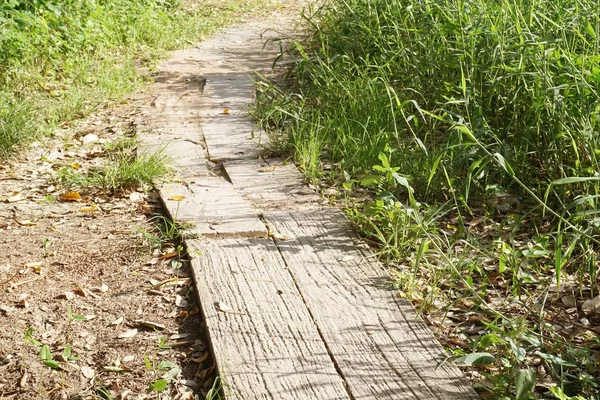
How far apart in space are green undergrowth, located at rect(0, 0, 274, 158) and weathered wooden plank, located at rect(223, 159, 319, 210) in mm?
1625

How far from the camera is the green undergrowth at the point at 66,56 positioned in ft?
20.5

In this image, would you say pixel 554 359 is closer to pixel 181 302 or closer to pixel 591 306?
pixel 591 306

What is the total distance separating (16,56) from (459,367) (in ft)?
17.3

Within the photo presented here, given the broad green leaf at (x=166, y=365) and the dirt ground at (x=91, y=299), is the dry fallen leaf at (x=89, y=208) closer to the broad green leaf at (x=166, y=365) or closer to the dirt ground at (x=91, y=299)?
the dirt ground at (x=91, y=299)

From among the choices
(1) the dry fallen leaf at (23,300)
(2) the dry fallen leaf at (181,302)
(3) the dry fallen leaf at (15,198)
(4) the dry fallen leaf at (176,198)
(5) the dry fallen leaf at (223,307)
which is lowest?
(1) the dry fallen leaf at (23,300)

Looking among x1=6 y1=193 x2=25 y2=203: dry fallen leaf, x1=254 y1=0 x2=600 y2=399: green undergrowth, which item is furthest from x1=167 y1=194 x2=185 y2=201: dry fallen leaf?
x1=6 y1=193 x2=25 y2=203: dry fallen leaf

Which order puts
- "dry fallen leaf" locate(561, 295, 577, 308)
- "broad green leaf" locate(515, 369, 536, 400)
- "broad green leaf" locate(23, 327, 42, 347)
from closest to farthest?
1. "broad green leaf" locate(515, 369, 536, 400)
2. "broad green leaf" locate(23, 327, 42, 347)
3. "dry fallen leaf" locate(561, 295, 577, 308)

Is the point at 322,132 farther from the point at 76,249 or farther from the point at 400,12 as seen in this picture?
the point at 76,249

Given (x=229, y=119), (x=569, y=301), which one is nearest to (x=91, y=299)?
(x=569, y=301)

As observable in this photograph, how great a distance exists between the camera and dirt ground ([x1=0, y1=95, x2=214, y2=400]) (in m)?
3.07

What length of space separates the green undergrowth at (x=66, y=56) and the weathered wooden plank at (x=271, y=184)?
5.33ft

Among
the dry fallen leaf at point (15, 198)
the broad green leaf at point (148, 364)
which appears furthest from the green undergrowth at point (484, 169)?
the dry fallen leaf at point (15, 198)

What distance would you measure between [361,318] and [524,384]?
0.83 metres

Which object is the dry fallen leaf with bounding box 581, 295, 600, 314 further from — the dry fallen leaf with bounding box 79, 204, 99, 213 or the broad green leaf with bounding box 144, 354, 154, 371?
the dry fallen leaf with bounding box 79, 204, 99, 213
